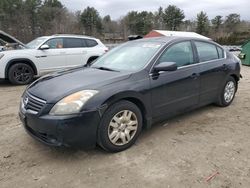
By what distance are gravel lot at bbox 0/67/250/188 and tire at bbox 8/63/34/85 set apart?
12.7 feet

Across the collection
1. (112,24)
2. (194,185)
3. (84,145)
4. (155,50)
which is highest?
(112,24)

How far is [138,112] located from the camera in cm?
362

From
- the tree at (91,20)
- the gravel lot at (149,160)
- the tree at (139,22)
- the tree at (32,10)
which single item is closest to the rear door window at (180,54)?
the gravel lot at (149,160)

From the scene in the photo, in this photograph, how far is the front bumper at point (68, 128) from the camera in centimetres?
304

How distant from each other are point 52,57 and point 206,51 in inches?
211

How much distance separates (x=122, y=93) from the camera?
11.2 feet

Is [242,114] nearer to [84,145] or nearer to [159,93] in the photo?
[159,93]

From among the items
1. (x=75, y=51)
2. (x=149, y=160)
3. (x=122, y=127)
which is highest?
(x=75, y=51)

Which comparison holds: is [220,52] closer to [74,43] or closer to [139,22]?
[74,43]

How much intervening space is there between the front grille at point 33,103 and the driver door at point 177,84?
1.51 m

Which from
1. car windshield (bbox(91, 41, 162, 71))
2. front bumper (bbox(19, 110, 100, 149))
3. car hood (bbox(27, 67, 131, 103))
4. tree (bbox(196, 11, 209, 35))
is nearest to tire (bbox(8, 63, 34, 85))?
car windshield (bbox(91, 41, 162, 71))

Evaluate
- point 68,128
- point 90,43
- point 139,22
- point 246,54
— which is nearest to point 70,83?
point 68,128

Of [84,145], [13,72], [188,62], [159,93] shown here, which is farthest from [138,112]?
[13,72]

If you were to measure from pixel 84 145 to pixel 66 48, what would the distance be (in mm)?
6389
